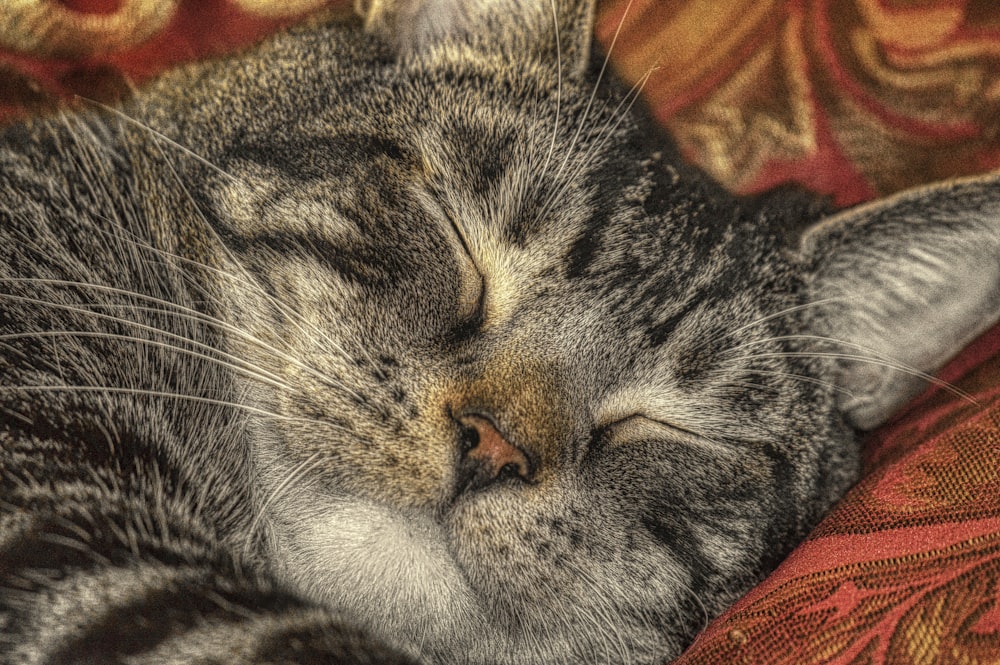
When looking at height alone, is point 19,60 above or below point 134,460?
above

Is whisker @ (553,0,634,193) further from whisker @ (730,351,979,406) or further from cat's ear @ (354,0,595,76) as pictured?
whisker @ (730,351,979,406)

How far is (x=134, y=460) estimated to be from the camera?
83cm

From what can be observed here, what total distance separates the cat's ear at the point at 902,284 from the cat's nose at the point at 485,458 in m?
0.49

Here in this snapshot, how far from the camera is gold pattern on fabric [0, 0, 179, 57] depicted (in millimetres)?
1142

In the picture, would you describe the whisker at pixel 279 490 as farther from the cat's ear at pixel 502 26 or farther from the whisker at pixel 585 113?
the cat's ear at pixel 502 26

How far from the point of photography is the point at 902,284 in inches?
40.6

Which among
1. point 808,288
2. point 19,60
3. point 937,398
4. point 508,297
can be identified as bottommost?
point 937,398

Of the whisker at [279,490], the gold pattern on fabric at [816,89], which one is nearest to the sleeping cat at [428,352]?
the whisker at [279,490]

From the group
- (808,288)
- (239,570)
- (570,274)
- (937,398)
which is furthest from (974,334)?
(239,570)

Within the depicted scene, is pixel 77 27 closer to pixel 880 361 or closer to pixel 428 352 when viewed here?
pixel 428 352

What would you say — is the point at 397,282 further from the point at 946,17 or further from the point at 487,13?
the point at 946,17

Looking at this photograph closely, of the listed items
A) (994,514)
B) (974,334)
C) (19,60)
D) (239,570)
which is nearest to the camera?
(994,514)

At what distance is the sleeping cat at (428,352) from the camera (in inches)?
32.1

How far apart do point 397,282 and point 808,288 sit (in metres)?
0.59
